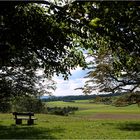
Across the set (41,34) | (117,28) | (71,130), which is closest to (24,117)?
(71,130)

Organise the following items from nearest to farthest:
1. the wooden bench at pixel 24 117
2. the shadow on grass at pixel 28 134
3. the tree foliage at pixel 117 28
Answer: the tree foliage at pixel 117 28 < the shadow on grass at pixel 28 134 < the wooden bench at pixel 24 117

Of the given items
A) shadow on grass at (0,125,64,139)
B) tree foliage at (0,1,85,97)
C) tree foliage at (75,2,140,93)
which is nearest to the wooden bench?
shadow on grass at (0,125,64,139)

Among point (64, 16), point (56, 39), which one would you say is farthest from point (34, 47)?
point (64, 16)

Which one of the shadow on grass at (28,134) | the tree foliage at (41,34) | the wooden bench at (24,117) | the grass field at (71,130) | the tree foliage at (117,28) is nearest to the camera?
the tree foliage at (117,28)

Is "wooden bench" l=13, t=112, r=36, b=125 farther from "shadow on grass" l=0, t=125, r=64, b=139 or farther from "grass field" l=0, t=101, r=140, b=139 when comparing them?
"shadow on grass" l=0, t=125, r=64, b=139

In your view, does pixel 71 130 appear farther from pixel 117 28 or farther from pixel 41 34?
pixel 117 28

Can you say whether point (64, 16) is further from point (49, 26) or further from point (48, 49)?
point (48, 49)

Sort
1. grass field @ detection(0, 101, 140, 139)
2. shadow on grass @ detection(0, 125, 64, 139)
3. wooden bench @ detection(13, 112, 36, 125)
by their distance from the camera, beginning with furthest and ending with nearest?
wooden bench @ detection(13, 112, 36, 125), grass field @ detection(0, 101, 140, 139), shadow on grass @ detection(0, 125, 64, 139)

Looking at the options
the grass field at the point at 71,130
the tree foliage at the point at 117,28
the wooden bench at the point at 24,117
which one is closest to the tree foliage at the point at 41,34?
the tree foliage at the point at 117,28

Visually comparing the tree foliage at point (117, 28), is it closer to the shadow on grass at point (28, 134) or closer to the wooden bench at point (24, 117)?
the shadow on grass at point (28, 134)

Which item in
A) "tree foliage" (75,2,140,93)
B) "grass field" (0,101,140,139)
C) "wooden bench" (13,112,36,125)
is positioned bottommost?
"grass field" (0,101,140,139)

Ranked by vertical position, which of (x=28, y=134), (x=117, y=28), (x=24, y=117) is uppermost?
(x=117, y=28)

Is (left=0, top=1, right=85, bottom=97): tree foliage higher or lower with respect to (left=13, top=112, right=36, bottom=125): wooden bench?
higher

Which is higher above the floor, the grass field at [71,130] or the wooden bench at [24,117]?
the wooden bench at [24,117]
